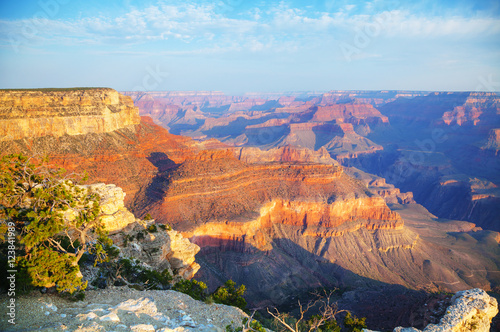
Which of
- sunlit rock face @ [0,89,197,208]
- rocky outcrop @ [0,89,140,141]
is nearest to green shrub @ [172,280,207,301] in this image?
sunlit rock face @ [0,89,197,208]

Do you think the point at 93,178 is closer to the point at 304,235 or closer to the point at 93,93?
the point at 93,93

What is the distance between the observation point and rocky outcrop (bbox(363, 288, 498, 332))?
21.7 meters

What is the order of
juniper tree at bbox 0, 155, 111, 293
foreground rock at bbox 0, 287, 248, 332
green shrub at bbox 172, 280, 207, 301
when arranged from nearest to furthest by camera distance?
foreground rock at bbox 0, 287, 248, 332 < juniper tree at bbox 0, 155, 111, 293 < green shrub at bbox 172, 280, 207, 301

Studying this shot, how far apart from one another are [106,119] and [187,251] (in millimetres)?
52113

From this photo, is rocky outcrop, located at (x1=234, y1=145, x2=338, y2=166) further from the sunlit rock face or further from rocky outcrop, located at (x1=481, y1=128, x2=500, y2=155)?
rocky outcrop, located at (x1=481, y1=128, x2=500, y2=155)

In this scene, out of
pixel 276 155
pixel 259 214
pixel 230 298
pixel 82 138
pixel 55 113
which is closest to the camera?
pixel 230 298

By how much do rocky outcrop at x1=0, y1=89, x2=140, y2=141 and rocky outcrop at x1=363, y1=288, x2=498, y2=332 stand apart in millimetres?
67358

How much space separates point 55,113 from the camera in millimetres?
60281

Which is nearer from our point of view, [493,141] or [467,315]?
[467,315]

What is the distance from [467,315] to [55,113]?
7531 cm

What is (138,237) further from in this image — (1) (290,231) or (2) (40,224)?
(1) (290,231)

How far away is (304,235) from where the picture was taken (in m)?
60.0

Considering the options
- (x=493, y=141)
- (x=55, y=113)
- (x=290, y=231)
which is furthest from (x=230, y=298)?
(x=493, y=141)

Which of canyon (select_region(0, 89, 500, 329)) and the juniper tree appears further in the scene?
canyon (select_region(0, 89, 500, 329))
